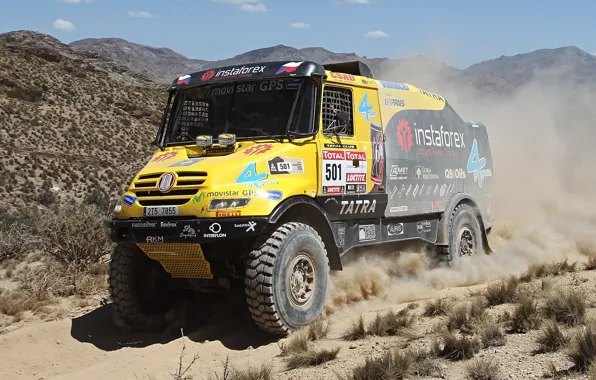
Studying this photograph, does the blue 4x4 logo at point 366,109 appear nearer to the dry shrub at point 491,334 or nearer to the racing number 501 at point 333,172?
the racing number 501 at point 333,172

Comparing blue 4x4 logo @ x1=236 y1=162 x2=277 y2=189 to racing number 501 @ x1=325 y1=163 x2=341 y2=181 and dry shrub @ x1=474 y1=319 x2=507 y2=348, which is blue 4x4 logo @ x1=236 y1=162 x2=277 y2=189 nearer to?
racing number 501 @ x1=325 y1=163 x2=341 y2=181

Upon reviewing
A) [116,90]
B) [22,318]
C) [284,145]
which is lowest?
[22,318]

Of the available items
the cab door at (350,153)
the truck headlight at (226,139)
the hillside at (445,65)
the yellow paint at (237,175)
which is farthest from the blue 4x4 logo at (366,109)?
the truck headlight at (226,139)

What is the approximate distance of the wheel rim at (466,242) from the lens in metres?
11.1

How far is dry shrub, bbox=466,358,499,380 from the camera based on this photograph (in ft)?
16.0

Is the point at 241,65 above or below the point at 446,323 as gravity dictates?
above

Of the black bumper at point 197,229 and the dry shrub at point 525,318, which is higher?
the black bumper at point 197,229

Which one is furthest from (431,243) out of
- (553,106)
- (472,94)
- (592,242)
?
(553,106)

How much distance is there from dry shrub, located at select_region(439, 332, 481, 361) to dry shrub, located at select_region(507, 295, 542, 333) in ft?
1.72

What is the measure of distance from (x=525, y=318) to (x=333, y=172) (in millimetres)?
2904

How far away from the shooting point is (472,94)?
2231 centimetres

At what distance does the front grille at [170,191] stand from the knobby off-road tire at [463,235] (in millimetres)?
5088

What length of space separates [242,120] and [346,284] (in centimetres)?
265

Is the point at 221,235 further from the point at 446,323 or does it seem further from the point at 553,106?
the point at 553,106
